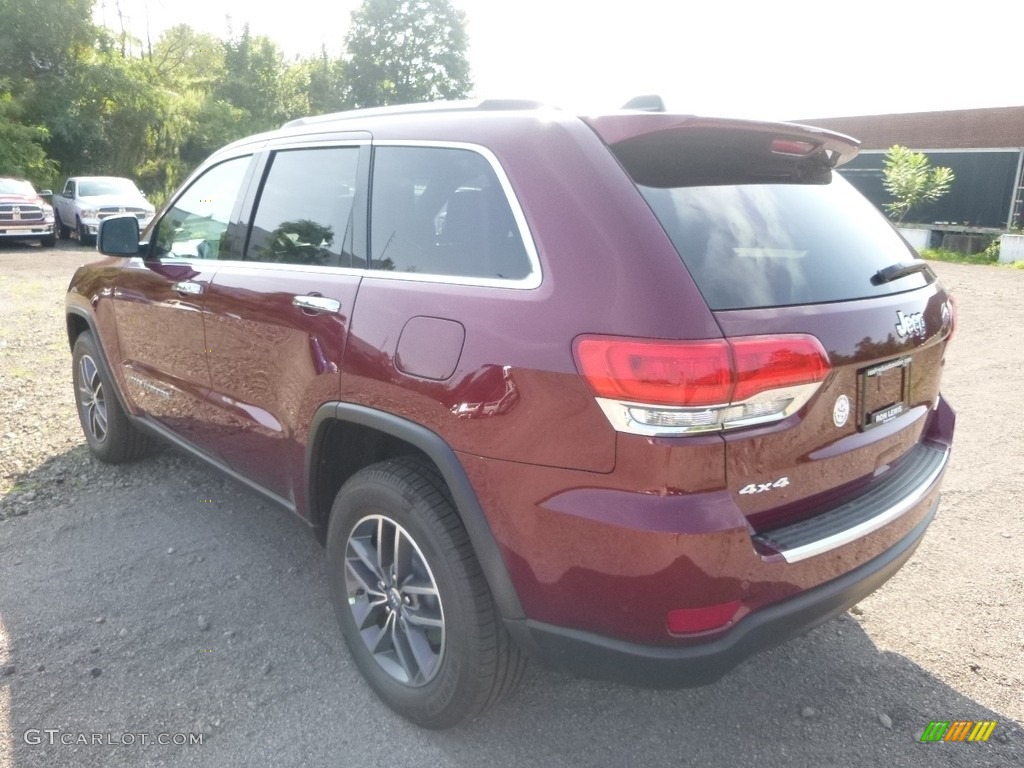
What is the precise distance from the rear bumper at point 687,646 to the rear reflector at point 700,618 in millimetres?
38

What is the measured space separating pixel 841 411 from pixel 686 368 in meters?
0.57

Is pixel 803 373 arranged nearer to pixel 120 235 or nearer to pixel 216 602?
pixel 216 602

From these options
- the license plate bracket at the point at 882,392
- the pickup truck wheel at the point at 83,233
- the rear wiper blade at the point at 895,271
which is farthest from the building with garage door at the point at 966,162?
the license plate bracket at the point at 882,392

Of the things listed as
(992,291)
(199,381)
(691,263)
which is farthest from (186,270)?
(992,291)

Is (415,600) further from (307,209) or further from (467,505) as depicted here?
(307,209)

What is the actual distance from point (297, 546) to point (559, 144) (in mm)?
2388

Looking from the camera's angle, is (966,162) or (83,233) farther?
(966,162)

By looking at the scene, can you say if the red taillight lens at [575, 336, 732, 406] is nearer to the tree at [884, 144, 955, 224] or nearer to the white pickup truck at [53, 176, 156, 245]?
the white pickup truck at [53, 176, 156, 245]

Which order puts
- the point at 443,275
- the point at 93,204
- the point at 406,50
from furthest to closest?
the point at 406,50 < the point at 93,204 < the point at 443,275

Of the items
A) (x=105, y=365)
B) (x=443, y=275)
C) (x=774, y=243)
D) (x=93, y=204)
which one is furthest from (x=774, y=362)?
(x=93, y=204)

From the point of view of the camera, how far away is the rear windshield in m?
2.06

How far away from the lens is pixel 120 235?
153 inches

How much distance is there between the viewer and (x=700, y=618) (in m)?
1.98

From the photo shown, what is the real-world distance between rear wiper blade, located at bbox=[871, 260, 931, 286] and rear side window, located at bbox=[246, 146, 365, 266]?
1.69 metres
